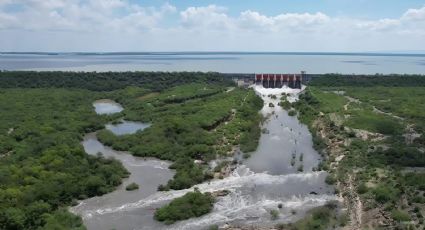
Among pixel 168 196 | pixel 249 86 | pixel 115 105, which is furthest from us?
pixel 249 86

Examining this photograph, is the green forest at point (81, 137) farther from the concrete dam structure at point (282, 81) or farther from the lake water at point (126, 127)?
the concrete dam structure at point (282, 81)

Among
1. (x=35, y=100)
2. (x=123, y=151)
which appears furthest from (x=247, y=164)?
(x=35, y=100)

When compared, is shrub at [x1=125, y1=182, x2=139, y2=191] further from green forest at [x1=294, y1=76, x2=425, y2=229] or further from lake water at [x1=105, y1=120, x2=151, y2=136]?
lake water at [x1=105, y1=120, x2=151, y2=136]

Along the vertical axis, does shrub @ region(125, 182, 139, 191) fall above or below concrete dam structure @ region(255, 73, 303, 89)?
below

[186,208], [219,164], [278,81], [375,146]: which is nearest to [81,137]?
[219,164]

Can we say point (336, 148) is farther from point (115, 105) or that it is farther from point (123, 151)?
point (115, 105)

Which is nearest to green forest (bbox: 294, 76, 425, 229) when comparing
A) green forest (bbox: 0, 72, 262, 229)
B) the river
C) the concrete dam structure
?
the river

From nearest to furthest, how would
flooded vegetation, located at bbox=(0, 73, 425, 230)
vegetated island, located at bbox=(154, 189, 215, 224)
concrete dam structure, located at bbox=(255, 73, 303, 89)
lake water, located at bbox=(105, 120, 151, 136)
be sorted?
vegetated island, located at bbox=(154, 189, 215, 224) < flooded vegetation, located at bbox=(0, 73, 425, 230) < lake water, located at bbox=(105, 120, 151, 136) < concrete dam structure, located at bbox=(255, 73, 303, 89)

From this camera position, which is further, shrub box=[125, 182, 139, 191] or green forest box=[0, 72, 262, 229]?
shrub box=[125, 182, 139, 191]
